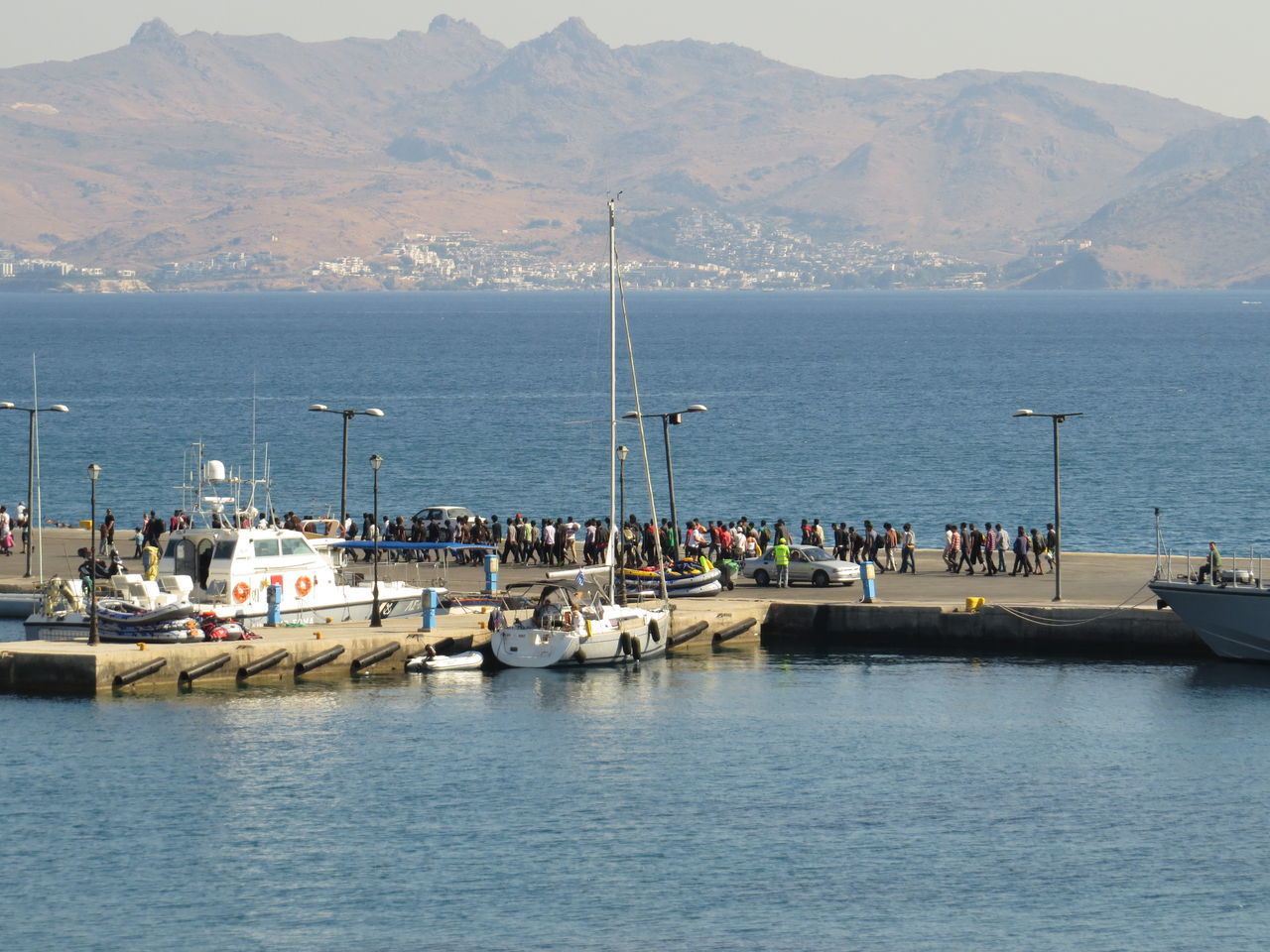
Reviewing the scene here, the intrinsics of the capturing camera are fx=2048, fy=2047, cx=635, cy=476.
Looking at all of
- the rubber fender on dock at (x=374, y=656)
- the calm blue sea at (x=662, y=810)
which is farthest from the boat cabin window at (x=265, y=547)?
the calm blue sea at (x=662, y=810)

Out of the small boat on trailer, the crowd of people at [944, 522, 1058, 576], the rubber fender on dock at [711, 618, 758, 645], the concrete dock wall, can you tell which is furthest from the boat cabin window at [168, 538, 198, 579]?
the crowd of people at [944, 522, 1058, 576]

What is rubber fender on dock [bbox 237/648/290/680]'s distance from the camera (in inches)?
1859

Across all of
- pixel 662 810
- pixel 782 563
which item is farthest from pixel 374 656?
pixel 782 563

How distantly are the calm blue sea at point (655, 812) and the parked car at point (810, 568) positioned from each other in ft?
24.6

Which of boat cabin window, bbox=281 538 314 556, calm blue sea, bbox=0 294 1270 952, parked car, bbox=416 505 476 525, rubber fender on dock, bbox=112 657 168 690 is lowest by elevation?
calm blue sea, bbox=0 294 1270 952

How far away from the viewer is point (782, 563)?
5759 cm

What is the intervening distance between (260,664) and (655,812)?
13.3 m

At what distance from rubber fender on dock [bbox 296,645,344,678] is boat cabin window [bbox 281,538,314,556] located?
488 cm

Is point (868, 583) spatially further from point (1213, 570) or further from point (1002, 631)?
point (1213, 570)

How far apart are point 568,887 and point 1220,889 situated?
10.6 meters

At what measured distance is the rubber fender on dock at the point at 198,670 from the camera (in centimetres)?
4666

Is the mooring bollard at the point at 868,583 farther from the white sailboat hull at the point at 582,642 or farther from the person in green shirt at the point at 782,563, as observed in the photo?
the white sailboat hull at the point at 582,642

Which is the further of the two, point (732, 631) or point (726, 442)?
point (726, 442)

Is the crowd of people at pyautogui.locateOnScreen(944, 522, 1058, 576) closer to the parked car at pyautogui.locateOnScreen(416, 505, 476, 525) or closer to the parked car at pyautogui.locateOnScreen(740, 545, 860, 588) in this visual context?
the parked car at pyautogui.locateOnScreen(740, 545, 860, 588)
